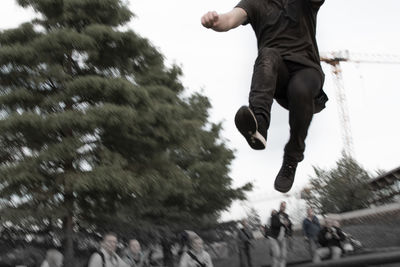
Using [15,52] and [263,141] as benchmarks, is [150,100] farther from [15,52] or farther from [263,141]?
[263,141]

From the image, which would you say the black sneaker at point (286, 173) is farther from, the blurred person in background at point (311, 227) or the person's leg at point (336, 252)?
the blurred person in background at point (311, 227)

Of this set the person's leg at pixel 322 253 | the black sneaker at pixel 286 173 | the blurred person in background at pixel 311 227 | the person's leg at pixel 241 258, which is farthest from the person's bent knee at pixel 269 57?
the person's leg at pixel 241 258

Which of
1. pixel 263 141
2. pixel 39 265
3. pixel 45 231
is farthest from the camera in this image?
pixel 45 231

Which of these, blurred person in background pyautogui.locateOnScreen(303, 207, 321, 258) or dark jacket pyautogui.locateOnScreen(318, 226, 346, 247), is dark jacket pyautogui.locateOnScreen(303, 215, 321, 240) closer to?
blurred person in background pyautogui.locateOnScreen(303, 207, 321, 258)

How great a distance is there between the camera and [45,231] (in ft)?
39.1

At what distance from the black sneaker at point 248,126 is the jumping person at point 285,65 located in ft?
0.04

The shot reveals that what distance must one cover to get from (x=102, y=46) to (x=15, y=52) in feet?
7.88

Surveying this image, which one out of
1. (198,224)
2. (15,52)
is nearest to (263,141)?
(15,52)

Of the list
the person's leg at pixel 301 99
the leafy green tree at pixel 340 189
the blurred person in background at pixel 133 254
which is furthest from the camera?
the leafy green tree at pixel 340 189

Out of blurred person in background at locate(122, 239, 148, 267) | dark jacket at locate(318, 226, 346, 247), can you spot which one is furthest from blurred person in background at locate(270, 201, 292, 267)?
blurred person in background at locate(122, 239, 148, 267)

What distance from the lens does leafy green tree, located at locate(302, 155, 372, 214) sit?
31509 millimetres

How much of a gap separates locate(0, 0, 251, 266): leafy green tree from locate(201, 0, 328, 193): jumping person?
894cm

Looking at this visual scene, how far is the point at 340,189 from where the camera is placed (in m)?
32.2

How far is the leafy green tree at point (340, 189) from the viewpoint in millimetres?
31509
